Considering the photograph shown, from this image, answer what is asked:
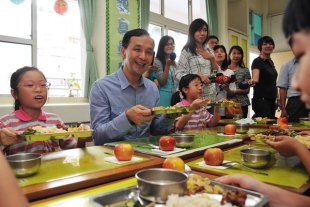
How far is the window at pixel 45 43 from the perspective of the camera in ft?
11.5

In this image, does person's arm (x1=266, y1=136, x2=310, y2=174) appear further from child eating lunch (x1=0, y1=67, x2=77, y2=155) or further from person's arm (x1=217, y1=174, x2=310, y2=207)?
child eating lunch (x1=0, y1=67, x2=77, y2=155)

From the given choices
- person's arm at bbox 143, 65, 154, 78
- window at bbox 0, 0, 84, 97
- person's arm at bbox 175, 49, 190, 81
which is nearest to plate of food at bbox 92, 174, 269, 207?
person's arm at bbox 175, 49, 190, 81

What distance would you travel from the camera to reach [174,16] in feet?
19.8

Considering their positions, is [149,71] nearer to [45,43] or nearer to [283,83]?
[45,43]

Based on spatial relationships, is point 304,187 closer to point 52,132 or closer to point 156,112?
point 156,112

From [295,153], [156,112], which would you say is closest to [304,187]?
[295,153]

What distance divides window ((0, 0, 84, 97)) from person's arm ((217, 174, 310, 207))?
3298 millimetres

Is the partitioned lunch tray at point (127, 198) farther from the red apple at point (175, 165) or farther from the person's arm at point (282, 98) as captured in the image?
the person's arm at point (282, 98)

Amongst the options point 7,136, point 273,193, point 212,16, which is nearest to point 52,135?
point 7,136

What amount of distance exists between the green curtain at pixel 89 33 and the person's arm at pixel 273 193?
342 cm

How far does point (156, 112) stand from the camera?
1831 mm

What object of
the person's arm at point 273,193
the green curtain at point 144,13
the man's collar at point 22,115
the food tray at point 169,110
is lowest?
the person's arm at point 273,193

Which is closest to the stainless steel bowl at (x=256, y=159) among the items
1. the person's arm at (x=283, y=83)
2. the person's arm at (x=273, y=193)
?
the person's arm at (x=273, y=193)

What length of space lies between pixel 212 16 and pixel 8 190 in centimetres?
671
